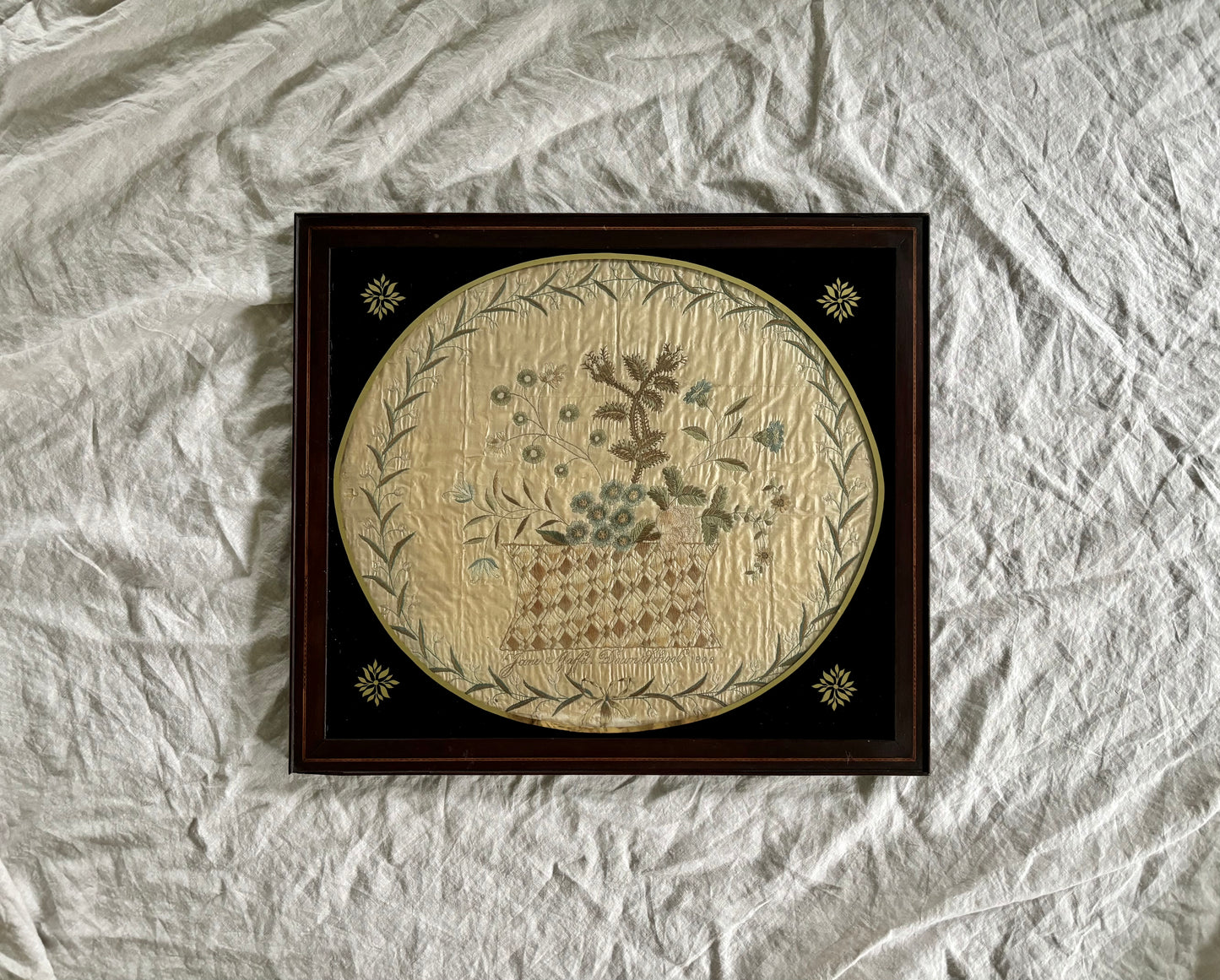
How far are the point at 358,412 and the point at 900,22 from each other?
23.0 inches

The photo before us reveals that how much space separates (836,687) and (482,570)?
1.04 ft

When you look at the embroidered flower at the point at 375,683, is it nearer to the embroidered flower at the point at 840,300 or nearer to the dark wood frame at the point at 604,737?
the dark wood frame at the point at 604,737

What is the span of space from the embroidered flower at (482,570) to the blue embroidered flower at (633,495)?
0.12 meters

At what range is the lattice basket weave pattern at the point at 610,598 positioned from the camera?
69cm

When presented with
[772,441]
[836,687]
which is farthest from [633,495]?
[836,687]

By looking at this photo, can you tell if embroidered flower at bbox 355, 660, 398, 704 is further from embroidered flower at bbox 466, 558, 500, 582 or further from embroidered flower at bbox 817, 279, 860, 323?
embroidered flower at bbox 817, 279, 860, 323

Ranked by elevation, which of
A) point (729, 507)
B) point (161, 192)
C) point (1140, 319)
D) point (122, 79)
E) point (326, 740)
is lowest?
point (326, 740)

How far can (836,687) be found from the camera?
0.70 meters

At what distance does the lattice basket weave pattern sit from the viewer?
2.28ft

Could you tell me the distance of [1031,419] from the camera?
721mm

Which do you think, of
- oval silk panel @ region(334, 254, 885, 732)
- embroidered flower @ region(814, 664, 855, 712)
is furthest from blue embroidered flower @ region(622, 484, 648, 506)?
embroidered flower @ region(814, 664, 855, 712)

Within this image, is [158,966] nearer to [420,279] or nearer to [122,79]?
[420,279]

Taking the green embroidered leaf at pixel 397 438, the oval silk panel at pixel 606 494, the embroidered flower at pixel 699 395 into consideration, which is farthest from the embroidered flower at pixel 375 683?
the embroidered flower at pixel 699 395

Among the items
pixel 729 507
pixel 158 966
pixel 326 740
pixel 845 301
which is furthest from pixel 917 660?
pixel 158 966
